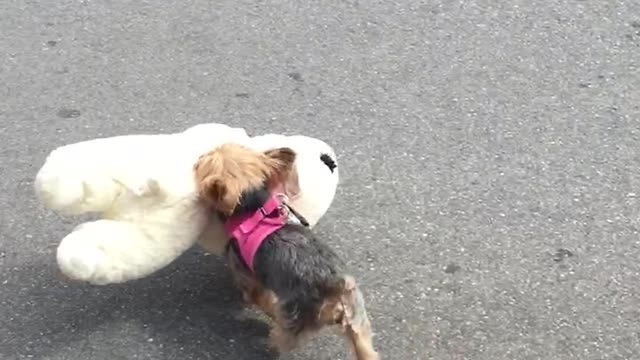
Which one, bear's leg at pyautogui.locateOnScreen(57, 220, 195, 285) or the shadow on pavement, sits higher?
bear's leg at pyautogui.locateOnScreen(57, 220, 195, 285)

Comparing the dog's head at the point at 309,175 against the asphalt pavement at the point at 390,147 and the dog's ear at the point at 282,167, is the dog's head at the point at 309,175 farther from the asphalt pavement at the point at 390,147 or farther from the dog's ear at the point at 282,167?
the asphalt pavement at the point at 390,147

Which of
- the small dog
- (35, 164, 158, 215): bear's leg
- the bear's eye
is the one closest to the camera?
the small dog

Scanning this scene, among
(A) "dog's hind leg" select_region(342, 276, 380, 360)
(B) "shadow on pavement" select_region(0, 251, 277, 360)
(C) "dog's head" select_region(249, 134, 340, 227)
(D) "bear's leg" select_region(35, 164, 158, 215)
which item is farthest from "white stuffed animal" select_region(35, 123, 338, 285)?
(A) "dog's hind leg" select_region(342, 276, 380, 360)

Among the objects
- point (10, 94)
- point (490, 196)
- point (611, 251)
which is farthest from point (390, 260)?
point (10, 94)

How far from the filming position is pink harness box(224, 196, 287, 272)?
254 cm

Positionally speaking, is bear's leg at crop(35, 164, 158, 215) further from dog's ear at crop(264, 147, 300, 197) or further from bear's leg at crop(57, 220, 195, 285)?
dog's ear at crop(264, 147, 300, 197)

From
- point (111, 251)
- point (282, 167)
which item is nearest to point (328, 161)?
point (282, 167)

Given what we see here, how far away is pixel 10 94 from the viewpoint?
148 inches

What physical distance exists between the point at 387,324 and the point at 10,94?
1747 mm

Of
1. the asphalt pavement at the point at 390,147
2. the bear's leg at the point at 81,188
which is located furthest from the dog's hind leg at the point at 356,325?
the bear's leg at the point at 81,188

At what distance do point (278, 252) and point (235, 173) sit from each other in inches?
8.5

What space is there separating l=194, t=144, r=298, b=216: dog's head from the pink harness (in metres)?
0.04

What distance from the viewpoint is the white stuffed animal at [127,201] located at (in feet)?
8.34

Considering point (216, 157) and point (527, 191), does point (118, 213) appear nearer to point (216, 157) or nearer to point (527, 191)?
point (216, 157)
